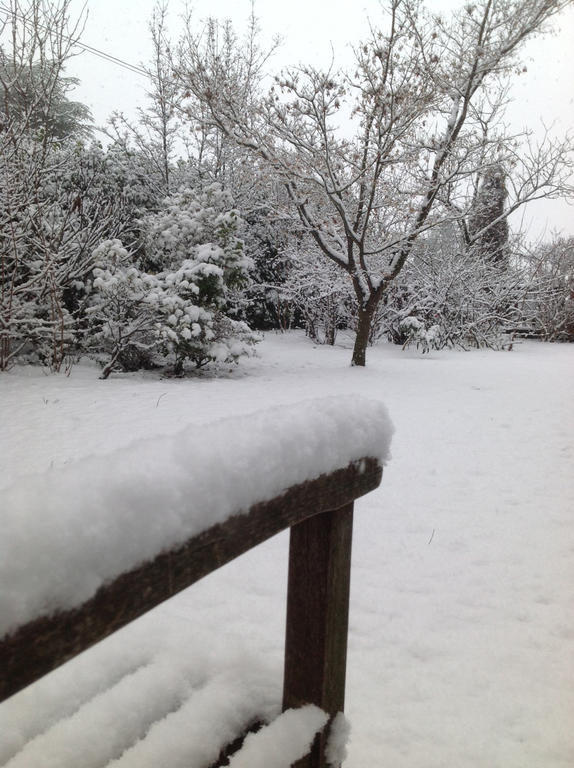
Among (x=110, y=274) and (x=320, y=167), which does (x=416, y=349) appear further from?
(x=110, y=274)

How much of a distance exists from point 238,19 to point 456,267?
8599mm

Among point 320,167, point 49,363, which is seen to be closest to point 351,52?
point 320,167

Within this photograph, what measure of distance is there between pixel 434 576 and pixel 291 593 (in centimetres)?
179

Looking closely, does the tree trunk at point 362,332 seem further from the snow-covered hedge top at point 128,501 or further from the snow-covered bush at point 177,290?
the snow-covered hedge top at point 128,501

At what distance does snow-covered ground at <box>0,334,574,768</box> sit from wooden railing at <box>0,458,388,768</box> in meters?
0.26

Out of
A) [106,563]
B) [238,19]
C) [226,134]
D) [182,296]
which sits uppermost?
[238,19]

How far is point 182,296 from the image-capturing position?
320 inches

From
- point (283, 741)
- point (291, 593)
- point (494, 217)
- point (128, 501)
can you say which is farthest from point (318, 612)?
point (494, 217)

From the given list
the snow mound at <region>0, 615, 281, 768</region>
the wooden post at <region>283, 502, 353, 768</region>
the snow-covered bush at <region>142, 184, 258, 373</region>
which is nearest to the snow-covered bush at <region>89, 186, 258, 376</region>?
the snow-covered bush at <region>142, 184, 258, 373</region>

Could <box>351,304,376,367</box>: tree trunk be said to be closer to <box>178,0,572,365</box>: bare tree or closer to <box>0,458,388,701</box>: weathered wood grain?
<box>178,0,572,365</box>: bare tree

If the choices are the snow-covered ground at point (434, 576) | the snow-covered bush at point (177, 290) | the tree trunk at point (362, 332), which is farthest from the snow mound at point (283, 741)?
the tree trunk at point (362, 332)

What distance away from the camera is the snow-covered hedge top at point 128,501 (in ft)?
1.72

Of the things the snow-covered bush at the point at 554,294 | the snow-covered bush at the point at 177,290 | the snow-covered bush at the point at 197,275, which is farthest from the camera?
the snow-covered bush at the point at 554,294

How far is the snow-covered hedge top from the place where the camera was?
524 millimetres
